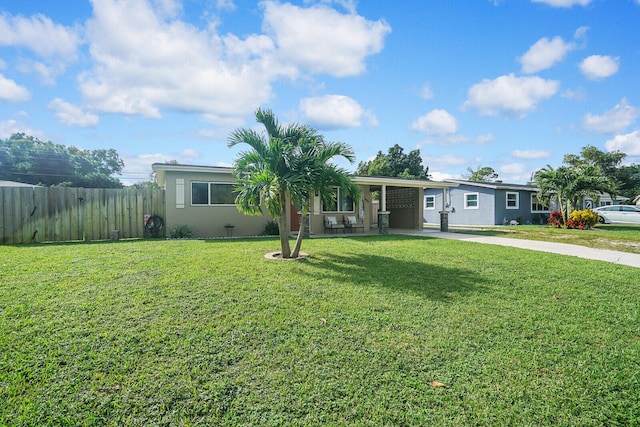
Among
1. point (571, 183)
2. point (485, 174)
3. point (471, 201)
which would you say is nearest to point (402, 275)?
point (571, 183)

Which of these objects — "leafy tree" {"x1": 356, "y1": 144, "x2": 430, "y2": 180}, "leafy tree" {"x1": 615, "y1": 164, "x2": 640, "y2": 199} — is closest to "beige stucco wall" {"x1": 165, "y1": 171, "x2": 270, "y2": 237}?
"leafy tree" {"x1": 356, "y1": 144, "x2": 430, "y2": 180}

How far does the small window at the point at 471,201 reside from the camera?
2238cm

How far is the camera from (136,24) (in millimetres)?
8180

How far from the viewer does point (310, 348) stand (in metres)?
3.12

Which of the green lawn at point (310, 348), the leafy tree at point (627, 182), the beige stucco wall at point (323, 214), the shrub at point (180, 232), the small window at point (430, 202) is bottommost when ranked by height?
the green lawn at point (310, 348)

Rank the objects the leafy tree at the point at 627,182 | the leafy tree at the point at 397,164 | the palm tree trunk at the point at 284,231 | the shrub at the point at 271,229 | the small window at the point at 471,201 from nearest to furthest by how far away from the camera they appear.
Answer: the palm tree trunk at the point at 284,231 → the shrub at the point at 271,229 → the small window at the point at 471,201 → the leafy tree at the point at 627,182 → the leafy tree at the point at 397,164

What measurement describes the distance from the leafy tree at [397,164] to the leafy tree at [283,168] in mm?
30757

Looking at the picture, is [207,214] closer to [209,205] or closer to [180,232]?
[209,205]

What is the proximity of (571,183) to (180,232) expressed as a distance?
19.7 meters

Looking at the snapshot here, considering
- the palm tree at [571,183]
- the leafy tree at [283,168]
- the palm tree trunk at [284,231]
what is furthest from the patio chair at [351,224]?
the palm tree at [571,183]

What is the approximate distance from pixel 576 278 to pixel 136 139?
2831 cm

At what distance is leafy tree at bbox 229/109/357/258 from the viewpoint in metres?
6.51

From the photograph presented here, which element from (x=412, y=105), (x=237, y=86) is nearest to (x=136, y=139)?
(x=237, y=86)

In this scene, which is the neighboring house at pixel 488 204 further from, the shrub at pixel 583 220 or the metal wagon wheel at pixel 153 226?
the metal wagon wheel at pixel 153 226
